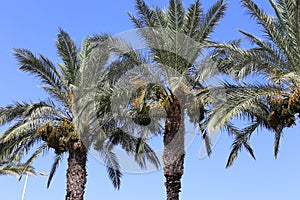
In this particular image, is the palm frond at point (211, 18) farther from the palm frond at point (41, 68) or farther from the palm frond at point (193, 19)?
the palm frond at point (41, 68)

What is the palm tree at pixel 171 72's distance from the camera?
48.6 feet

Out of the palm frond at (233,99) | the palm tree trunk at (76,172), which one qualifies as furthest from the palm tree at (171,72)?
the palm tree trunk at (76,172)

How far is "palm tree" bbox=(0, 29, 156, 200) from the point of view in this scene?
56.2 feet

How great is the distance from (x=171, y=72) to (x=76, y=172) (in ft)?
18.3

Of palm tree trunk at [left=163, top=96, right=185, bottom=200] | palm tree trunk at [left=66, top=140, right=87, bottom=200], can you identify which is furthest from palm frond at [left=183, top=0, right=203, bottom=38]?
palm tree trunk at [left=66, top=140, right=87, bottom=200]

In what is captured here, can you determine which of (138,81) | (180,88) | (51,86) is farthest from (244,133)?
(51,86)

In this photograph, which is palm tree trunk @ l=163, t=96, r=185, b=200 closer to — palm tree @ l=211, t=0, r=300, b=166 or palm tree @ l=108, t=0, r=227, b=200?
palm tree @ l=108, t=0, r=227, b=200

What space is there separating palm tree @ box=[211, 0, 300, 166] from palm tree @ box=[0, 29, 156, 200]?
5.03 m

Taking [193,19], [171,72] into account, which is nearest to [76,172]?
[171,72]

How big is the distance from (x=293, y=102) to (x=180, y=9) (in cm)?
500

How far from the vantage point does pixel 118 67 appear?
15586mm

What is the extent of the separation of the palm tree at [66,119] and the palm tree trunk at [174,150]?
3026 millimetres

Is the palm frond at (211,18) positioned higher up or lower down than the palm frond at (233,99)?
higher up

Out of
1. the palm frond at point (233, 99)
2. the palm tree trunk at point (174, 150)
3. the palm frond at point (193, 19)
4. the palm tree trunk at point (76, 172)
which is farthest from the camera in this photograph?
the palm tree trunk at point (76, 172)
